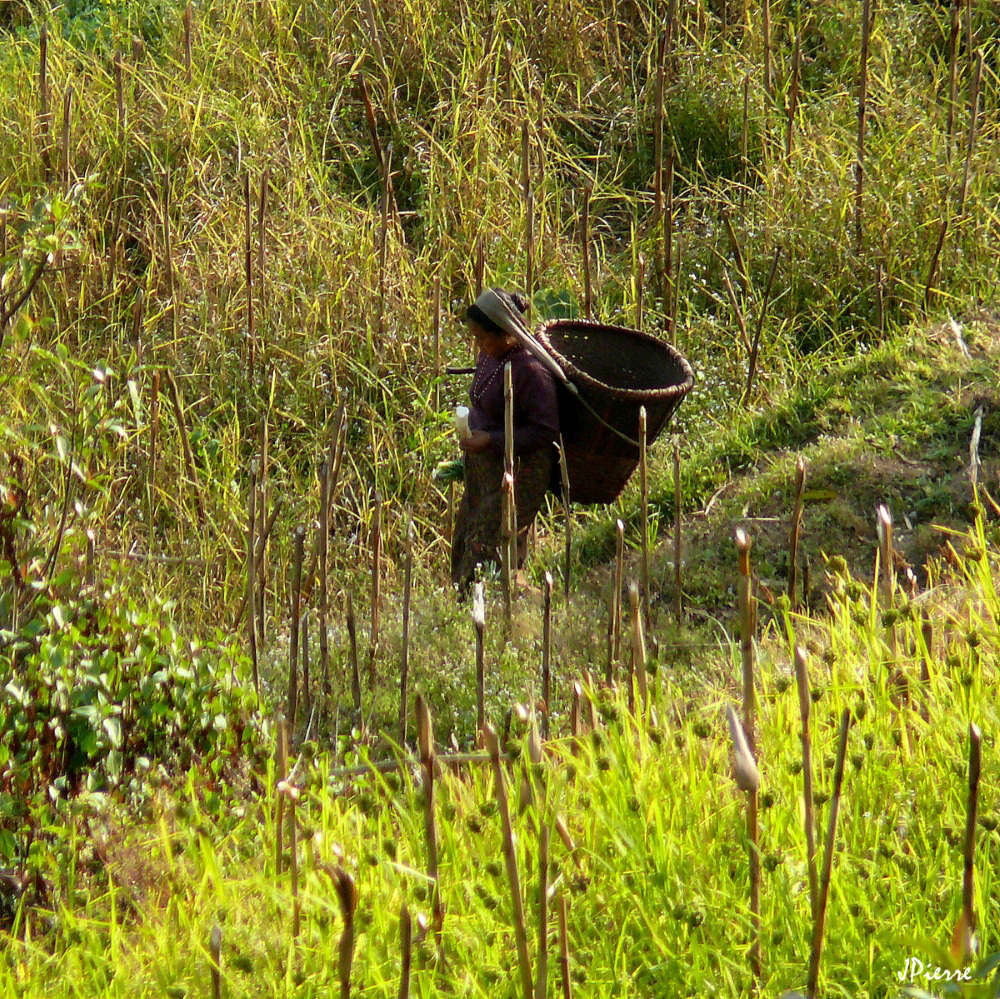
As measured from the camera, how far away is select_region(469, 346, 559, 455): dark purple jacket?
4.02m

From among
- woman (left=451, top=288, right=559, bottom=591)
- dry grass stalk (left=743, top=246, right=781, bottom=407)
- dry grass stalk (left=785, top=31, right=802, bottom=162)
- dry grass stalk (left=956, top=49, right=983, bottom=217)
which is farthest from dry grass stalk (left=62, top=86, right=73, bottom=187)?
dry grass stalk (left=956, top=49, right=983, bottom=217)

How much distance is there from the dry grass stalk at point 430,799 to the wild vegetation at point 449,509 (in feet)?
0.04

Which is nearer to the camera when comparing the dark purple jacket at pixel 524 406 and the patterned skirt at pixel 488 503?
the dark purple jacket at pixel 524 406

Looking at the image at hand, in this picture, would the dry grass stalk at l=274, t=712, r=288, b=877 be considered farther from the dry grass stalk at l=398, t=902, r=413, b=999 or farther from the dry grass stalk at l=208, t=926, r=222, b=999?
the dry grass stalk at l=398, t=902, r=413, b=999

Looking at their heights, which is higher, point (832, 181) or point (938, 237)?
point (832, 181)

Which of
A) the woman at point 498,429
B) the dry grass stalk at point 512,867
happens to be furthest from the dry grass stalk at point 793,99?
the dry grass stalk at point 512,867

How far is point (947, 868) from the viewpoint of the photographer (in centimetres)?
167

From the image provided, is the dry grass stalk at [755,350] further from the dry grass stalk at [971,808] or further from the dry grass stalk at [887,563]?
the dry grass stalk at [971,808]

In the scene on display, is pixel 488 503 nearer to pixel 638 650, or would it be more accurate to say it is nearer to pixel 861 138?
pixel 638 650

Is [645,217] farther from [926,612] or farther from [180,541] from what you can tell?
[926,612]

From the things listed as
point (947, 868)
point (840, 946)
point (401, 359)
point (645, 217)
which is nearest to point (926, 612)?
point (947, 868)

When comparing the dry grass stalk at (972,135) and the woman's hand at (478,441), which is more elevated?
the dry grass stalk at (972,135)

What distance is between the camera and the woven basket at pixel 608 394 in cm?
403

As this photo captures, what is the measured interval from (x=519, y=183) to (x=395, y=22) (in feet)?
5.21
